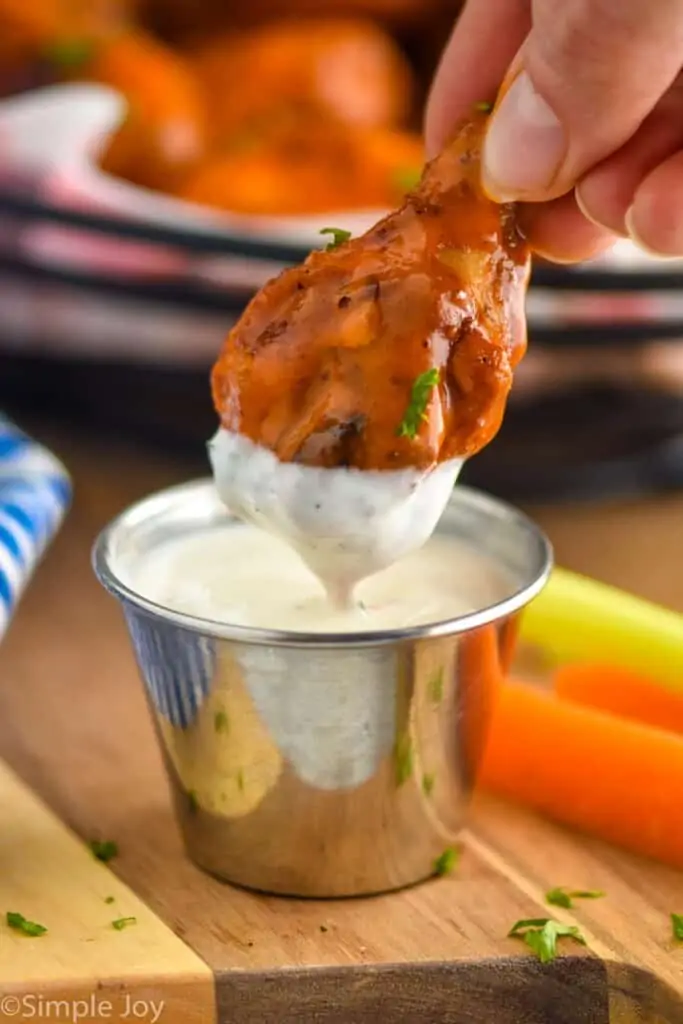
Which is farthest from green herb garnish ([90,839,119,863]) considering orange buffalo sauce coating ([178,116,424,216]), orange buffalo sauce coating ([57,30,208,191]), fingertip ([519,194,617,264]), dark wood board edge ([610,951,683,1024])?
orange buffalo sauce coating ([57,30,208,191])

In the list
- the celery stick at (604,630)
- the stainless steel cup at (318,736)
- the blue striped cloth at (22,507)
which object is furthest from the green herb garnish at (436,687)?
the blue striped cloth at (22,507)

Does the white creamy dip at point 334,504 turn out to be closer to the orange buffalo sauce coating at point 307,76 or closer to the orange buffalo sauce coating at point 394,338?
the orange buffalo sauce coating at point 394,338

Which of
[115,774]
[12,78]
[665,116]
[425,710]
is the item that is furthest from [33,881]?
[12,78]

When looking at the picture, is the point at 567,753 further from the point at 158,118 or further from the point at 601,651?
the point at 158,118

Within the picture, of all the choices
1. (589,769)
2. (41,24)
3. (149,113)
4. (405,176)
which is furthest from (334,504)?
(41,24)

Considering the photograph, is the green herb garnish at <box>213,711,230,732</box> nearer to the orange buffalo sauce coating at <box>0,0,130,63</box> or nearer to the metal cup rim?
the metal cup rim

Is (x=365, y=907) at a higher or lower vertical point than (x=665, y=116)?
lower
